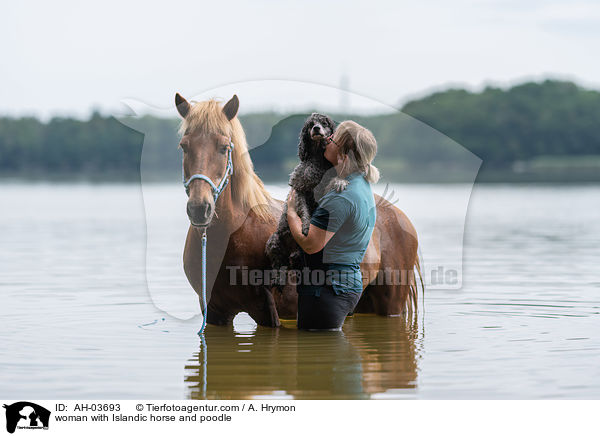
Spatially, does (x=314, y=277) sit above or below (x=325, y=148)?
below

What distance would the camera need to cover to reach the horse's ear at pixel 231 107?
641 centimetres

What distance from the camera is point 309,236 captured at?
632cm

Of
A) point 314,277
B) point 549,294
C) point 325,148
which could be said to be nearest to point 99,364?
point 314,277

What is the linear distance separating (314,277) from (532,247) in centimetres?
1123

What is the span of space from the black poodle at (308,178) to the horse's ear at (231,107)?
55 cm

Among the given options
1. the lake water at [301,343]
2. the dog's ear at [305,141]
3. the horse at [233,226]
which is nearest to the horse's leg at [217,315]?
the horse at [233,226]

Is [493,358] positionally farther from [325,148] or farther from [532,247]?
[532,247]

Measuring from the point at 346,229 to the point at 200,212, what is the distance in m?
1.16

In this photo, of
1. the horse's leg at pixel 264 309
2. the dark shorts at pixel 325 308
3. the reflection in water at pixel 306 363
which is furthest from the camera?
the horse's leg at pixel 264 309

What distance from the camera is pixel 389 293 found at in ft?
26.5
